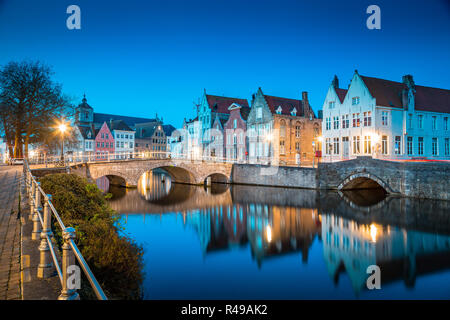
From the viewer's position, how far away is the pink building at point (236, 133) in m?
50.3

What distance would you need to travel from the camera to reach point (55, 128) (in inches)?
1368

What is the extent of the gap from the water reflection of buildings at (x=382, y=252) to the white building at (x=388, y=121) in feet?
58.8

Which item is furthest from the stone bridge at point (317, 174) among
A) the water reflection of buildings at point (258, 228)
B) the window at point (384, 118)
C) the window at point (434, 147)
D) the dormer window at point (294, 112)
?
the dormer window at point (294, 112)

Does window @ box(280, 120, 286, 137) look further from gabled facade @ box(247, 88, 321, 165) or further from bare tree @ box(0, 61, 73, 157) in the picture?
bare tree @ box(0, 61, 73, 157)

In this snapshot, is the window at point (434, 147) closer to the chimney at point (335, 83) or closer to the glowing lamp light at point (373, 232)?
the chimney at point (335, 83)

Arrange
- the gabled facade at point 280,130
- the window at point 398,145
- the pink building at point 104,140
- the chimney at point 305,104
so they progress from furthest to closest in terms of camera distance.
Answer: the pink building at point 104,140 → the chimney at point 305,104 → the gabled facade at point 280,130 → the window at point 398,145

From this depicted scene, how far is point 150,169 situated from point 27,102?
13.8m

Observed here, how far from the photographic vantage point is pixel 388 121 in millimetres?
34156

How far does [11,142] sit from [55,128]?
15.7 ft

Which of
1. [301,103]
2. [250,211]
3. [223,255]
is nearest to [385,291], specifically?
[223,255]

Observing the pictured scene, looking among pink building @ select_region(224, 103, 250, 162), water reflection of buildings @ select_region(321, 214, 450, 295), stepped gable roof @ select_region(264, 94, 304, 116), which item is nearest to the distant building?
pink building @ select_region(224, 103, 250, 162)
